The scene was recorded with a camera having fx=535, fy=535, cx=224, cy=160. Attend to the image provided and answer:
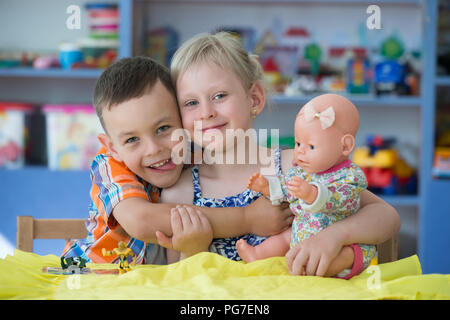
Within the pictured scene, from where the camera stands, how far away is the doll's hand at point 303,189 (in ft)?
2.35

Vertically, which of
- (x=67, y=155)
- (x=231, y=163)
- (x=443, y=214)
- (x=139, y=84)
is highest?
(x=139, y=84)

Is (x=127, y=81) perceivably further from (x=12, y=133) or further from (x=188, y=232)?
(x=12, y=133)

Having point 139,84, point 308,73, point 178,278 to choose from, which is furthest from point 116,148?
point 308,73

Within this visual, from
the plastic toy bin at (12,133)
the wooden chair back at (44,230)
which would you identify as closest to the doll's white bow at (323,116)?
the wooden chair back at (44,230)

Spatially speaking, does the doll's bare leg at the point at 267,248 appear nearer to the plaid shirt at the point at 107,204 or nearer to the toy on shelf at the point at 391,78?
the plaid shirt at the point at 107,204

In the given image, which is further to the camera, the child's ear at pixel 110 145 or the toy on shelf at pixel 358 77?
the toy on shelf at pixel 358 77

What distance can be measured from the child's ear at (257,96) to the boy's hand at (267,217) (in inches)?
9.0

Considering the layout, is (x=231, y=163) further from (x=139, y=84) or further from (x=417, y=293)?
(x=417, y=293)

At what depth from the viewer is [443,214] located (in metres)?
2.36

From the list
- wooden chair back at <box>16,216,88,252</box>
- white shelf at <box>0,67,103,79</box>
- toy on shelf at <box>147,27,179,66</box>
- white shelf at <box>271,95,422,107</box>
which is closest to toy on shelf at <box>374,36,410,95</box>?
white shelf at <box>271,95,422,107</box>

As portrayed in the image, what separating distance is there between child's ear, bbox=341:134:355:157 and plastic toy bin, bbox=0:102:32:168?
1981 millimetres

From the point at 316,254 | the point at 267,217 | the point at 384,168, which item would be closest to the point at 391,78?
the point at 384,168

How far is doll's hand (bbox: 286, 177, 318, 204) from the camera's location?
28.2 inches
